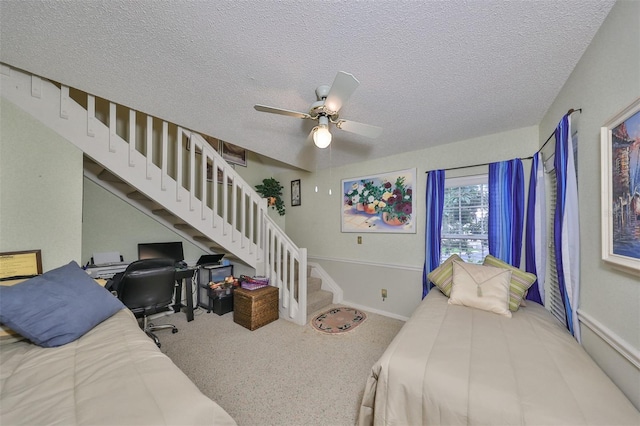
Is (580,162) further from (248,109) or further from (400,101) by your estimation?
(248,109)

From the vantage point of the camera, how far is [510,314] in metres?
1.70

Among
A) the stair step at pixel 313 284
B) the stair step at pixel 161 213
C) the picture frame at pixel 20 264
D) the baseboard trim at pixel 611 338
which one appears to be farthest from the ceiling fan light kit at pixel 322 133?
the stair step at pixel 313 284

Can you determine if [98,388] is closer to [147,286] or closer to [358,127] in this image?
[147,286]

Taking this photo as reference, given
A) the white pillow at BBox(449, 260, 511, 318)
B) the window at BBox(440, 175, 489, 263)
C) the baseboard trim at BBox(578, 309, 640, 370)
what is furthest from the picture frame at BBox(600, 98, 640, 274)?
the window at BBox(440, 175, 489, 263)

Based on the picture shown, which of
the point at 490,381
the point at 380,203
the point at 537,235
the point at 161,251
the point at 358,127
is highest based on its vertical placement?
the point at 358,127

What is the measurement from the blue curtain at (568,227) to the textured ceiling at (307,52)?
1.67 feet

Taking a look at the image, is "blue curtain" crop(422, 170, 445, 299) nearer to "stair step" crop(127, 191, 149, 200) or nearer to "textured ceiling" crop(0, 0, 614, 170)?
"textured ceiling" crop(0, 0, 614, 170)

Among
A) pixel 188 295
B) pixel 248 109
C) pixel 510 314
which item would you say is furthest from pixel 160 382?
pixel 188 295

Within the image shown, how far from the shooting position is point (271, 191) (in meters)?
4.32

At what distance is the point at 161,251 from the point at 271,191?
77.4 inches

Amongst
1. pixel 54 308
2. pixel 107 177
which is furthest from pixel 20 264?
pixel 107 177

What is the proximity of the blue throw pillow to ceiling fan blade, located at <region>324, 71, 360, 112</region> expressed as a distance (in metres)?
1.90

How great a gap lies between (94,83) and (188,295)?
7.80 feet

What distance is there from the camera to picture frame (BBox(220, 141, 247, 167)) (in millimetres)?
3936
